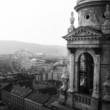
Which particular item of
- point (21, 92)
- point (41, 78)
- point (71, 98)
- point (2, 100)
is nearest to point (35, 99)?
point (21, 92)

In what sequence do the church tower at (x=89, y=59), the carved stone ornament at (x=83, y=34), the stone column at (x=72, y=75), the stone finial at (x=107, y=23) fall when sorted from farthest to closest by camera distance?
the stone column at (x=72, y=75) → the carved stone ornament at (x=83, y=34) → the church tower at (x=89, y=59) → the stone finial at (x=107, y=23)

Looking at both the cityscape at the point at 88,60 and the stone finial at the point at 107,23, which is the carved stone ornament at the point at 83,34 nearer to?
the cityscape at the point at 88,60

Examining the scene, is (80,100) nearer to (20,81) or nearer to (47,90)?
(47,90)

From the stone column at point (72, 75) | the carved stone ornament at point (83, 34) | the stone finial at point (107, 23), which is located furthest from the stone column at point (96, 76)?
the stone column at point (72, 75)

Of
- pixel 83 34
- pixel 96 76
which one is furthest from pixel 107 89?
pixel 83 34

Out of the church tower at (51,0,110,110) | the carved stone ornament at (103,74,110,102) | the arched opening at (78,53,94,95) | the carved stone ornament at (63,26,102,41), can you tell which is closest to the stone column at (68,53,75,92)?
the church tower at (51,0,110,110)

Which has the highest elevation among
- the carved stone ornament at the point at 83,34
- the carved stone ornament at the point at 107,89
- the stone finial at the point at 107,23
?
the stone finial at the point at 107,23

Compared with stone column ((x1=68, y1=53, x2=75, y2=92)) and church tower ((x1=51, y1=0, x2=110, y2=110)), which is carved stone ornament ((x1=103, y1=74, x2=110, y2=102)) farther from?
stone column ((x1=68, y1=53, x2=75, y2=92))

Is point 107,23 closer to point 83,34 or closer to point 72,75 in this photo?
point 83,34
